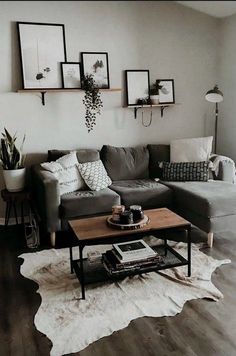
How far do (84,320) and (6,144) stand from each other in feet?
6.26

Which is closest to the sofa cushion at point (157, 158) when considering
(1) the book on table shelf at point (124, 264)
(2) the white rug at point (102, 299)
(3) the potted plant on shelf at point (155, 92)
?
(3) the potted plant on shelf at point (155, 92)

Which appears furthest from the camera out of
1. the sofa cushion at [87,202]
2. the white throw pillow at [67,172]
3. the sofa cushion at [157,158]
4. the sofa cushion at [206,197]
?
the sofa cushion at [157,158]

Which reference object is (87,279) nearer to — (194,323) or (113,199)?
(194,323)

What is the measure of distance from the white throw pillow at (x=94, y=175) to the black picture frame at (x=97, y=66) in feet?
3.12

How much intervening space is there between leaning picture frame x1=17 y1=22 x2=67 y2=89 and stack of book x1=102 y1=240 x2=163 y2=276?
6.67 ft

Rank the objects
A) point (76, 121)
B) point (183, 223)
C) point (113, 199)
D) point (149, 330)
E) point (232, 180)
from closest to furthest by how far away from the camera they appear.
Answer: point (149, 330) → point (183, 223) → point (113, 199) → point (232, 180) → point (76, 121)

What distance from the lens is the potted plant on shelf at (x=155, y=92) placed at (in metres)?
3.93

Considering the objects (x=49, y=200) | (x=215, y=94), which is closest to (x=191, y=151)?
(x=215, y=94)

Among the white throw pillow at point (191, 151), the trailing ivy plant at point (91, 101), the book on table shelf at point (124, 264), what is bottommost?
the book on table shelf at point (124, 264)

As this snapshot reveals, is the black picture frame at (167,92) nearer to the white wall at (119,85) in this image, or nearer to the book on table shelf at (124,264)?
the white wall at (119,85)

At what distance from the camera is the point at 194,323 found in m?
1.92

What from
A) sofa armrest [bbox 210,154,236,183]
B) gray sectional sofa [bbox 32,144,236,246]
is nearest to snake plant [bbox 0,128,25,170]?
gray sectional sofa [bbox 32,144,236,246]

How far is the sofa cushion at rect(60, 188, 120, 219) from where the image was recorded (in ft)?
9.89

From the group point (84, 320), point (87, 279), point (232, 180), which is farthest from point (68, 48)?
point (84, 320)
